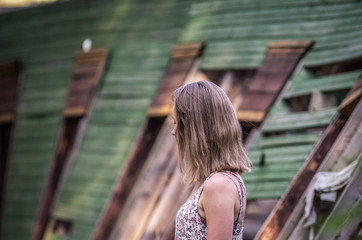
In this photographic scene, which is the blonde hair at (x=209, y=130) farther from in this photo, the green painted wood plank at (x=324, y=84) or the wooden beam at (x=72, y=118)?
the wooden beam at (x=72, y=118)

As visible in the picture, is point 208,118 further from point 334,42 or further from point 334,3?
point 334,3

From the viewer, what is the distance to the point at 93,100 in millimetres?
7422

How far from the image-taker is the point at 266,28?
6043mm

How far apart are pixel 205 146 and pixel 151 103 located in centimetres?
450

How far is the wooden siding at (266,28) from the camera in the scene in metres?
5.36

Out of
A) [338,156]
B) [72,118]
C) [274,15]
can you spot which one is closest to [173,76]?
[274,15]

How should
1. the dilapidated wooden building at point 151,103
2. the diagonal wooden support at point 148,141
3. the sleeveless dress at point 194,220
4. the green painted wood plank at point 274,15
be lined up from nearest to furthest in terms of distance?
the sleeveless dress at point 194,220, the dilapidated wooden building at point 151,103, the green painted wood plank at point 274,15, the diagonal wooden support at point 148,141

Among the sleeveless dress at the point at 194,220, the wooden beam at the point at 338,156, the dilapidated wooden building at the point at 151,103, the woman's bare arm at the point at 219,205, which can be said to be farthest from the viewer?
the dilapidated wooden building at the point at 151,103

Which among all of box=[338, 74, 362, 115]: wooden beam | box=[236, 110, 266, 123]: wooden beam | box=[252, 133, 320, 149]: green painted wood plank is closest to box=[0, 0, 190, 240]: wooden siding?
box=[236, 110, 266, 123]: wooden beam

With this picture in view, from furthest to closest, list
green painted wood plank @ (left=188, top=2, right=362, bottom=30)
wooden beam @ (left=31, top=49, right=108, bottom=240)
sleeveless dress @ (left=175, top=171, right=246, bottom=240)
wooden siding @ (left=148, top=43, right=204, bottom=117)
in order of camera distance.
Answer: wooden beam @ (left=31, top=49, right=108, bottom=240) → wooden siding @ (left=148, top=43, right=204, bottom=117) → green painted wood plank @ (left=188, top=2, right=362, bottom=30) → sleeveless dress @ (left=175, top=171, right=246, bottom=240)

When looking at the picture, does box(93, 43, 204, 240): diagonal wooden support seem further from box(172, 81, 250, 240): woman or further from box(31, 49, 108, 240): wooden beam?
box(172, 81, 250, 240): woman

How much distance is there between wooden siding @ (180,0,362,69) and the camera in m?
5.36

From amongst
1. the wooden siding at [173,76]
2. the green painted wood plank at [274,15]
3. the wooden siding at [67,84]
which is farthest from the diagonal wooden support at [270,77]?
the wooden siding at [67,84]

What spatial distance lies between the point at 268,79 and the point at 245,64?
1.70ft
